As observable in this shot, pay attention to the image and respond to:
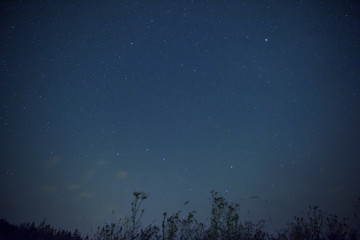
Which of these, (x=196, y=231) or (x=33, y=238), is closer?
(x=33, y=238)

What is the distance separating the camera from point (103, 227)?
670 cm

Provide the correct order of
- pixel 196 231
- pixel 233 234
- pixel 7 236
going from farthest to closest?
pixel 196 231, pixel 233 234, pixel 7 236

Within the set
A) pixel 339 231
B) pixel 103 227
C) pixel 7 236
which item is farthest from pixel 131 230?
pixel 339 231

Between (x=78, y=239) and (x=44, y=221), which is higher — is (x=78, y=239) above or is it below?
below

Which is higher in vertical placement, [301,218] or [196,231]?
[301,218]

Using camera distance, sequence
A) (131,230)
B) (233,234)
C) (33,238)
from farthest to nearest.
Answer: (233,234)
(131,230)
(33,238)

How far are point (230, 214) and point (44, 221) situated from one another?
7093 mm

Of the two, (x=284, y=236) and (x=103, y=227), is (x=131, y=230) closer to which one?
(x=103, y=227)

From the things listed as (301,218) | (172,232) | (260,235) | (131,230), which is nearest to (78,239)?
(131,230)

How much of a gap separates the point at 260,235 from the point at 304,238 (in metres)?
1.60

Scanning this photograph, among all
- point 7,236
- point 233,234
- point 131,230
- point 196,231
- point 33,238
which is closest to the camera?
point 7,236

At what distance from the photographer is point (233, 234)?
6.94m

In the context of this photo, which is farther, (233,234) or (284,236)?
(284,236)

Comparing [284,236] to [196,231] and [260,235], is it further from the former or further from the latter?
[196,231]
